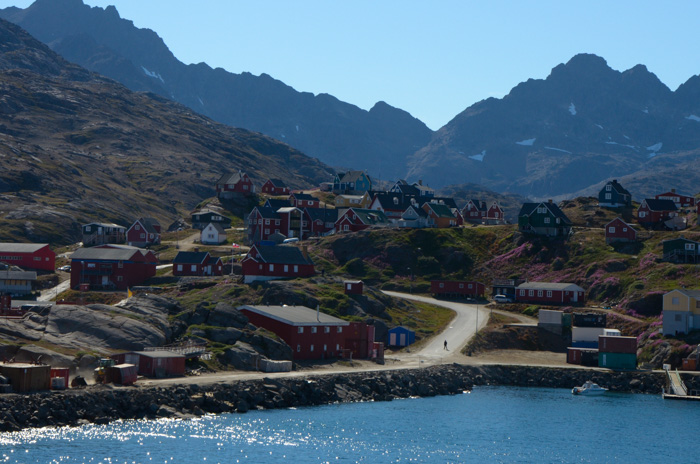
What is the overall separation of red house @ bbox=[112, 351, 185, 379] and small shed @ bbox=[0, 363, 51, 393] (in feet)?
30.5

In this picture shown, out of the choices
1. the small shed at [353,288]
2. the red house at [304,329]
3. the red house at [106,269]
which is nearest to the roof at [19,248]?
the red house at [106,269]

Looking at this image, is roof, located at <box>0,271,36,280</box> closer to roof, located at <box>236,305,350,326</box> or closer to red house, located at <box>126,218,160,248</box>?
red house, located at <box>126,218,160,248</box>

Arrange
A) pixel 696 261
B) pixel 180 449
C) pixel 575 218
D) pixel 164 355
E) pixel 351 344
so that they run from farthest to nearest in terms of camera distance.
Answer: pixel 575 218 → pixel 696 261 → pixel 351 344 → pixel 164 355 → pixel 180 449

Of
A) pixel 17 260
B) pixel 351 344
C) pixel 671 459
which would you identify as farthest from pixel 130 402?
pixel 17 260

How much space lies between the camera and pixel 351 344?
318 ft

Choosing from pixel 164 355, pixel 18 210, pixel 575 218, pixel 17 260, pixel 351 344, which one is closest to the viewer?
pixel 164 355

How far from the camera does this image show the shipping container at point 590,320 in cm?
10356

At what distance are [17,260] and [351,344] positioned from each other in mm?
60488

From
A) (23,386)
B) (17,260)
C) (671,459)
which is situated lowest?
(671,459)

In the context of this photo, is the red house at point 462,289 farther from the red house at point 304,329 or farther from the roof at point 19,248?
the roof at point 19,248

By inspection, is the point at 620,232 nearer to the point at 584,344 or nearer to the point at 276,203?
the point at 584,344

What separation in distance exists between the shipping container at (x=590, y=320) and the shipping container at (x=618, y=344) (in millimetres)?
5378

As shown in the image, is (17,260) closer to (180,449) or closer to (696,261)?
(180,449)

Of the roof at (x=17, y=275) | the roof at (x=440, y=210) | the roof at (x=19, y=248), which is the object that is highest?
the roof at (x=440, y=210)
